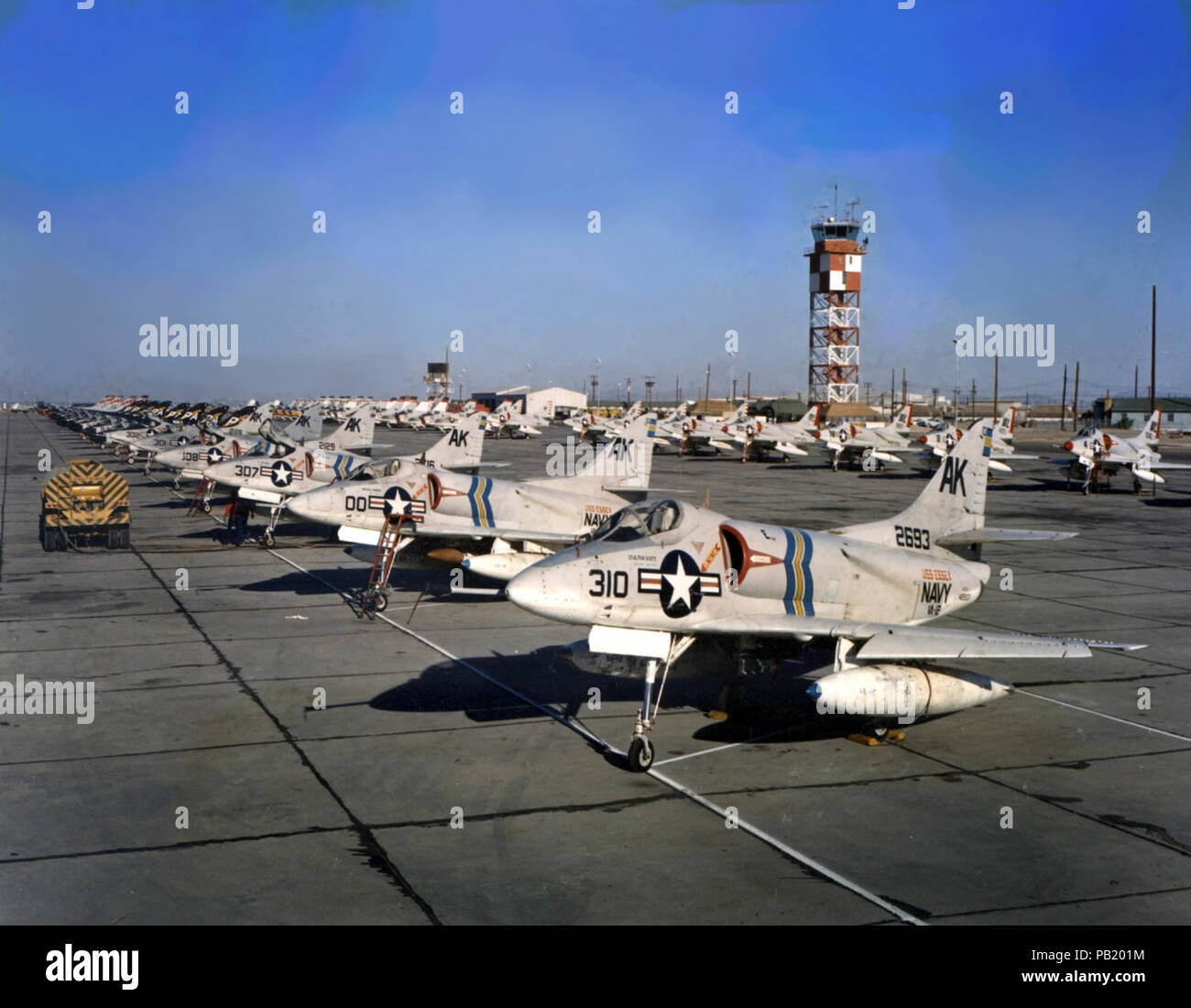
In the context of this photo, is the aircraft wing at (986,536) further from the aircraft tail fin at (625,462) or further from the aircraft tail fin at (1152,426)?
the aircraft tail fin at (1152,426)

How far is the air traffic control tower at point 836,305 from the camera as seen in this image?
140625 millimetres

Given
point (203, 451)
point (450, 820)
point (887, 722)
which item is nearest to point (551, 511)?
point (887, 722)

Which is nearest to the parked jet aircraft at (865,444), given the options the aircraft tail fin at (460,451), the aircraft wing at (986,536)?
the aircraft tail fin at (460,451)

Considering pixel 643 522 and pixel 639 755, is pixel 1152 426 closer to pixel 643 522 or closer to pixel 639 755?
pixel 643 522

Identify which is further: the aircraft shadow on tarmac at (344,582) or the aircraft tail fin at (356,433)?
the aircraft tail fin at (356,433)

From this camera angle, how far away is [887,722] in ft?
41.7

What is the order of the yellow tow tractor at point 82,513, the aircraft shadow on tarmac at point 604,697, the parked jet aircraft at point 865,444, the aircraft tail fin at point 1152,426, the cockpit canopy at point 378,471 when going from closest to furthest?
1. the aircraft shadow on tarmac at point 604,697
2. the cockpit canopy at point 378,471
3. the yellow tow tractor at point 82,513
4. the aircraft tail fin at point 1152,426
5. the parked jet aircraft at point 865,444

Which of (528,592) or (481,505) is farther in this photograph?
(481,505)

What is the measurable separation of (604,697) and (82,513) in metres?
20.6

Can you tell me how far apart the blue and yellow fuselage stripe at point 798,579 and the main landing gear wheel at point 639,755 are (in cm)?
273

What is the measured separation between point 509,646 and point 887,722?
703 centimetres

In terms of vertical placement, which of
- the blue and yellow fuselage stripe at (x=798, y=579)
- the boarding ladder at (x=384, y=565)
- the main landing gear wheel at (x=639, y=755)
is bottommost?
the main landing gear wheel at (x=639, y=755)

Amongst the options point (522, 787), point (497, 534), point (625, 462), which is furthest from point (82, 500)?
point (522, 787)

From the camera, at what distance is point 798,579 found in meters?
13.2
